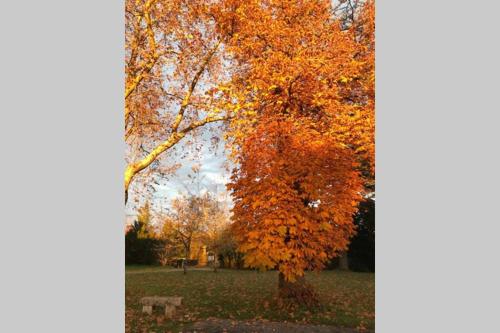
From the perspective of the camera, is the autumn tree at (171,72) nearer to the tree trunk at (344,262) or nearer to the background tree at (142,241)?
the background tree at (142,241)

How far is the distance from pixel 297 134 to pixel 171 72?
8.13ft

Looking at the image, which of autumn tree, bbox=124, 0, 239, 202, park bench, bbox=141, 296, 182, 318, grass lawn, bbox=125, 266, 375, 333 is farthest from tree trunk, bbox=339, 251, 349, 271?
autumn tree, bbox=124, 0, 239, 202

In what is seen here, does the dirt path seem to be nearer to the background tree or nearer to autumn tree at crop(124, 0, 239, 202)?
the background tree

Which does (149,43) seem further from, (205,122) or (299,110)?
(299,110)

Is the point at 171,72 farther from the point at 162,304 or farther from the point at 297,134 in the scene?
the point at 162,304

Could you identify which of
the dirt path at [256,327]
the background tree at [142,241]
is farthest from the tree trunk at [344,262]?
the background tree at [142,241]

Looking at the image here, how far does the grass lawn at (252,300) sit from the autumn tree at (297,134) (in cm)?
30

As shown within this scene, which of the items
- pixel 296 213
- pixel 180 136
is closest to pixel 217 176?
pixel 180 136

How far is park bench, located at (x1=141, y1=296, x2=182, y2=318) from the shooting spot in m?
6.08

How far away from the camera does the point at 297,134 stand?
633cm

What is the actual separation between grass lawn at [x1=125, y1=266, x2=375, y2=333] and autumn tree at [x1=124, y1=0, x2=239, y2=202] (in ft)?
7.66

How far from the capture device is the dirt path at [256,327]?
523 cm

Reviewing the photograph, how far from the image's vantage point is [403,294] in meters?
4.80

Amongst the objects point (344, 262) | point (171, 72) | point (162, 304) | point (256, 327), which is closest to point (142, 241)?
point (162, 304)
